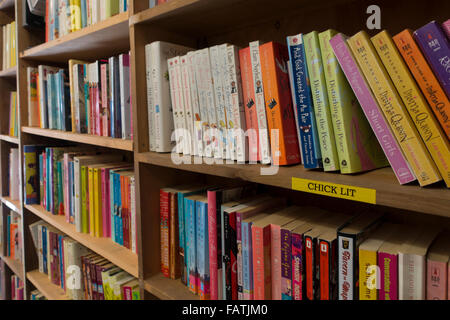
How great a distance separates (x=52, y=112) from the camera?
1.40 meters

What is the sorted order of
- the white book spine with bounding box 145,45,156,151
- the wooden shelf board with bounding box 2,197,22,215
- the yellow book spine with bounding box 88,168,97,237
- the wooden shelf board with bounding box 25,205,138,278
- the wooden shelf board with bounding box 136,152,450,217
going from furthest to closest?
1. the wooden shelf board with bounding box 2,197,22,215
2. the yellow book spine with bounding box 88,168,97,237
3. the wooden shelf board with bounding box 25,205,138,278
4. the white book spine with bounding box 145,45,156,151
5. the wooden shelf board with bounding box 136,152,450,217

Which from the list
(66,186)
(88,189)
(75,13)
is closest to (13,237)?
(66,186)

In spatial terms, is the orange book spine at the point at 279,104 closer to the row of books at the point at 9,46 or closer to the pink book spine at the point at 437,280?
the pink book spine at the point at 437,280

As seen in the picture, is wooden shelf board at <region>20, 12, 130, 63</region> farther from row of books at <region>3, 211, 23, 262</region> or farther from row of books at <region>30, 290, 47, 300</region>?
row of books at <region>30, 290, 47, 300</region>

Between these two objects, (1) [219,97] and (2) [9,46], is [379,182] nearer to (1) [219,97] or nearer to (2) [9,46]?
(1) [219,97]

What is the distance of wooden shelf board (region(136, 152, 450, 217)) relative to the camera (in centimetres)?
44

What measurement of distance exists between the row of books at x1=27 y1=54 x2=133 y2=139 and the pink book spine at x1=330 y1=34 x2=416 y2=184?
2.23 ft

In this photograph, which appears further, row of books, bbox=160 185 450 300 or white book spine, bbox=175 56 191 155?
white book spine, bbox=175 56 191 155

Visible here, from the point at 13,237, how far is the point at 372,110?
6.90ft

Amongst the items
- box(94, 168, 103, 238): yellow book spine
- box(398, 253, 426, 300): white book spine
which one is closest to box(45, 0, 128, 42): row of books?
box(94, 168, 103, 238): yellow book spine

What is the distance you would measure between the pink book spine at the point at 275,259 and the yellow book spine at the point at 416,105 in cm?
32

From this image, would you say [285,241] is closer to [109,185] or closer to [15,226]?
[109,185]

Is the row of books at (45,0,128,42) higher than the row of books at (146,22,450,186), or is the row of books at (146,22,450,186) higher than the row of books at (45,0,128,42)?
the row of books at (45,0,128,42)
